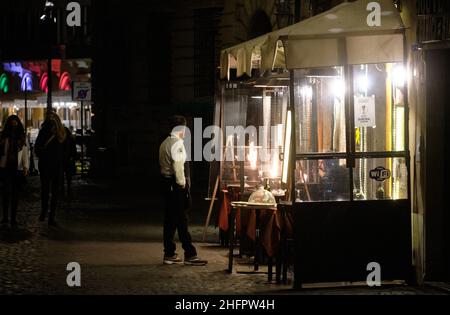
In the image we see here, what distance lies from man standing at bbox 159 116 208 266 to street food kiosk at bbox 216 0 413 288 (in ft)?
6.46

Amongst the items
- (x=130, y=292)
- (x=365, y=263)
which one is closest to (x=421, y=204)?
(x=365, y=263)

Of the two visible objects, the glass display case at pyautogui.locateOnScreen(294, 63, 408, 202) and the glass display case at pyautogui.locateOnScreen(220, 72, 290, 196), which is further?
the glass display case at pyautogui.locateOnScreen(220, 72, 290, 196)

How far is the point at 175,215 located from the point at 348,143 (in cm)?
318

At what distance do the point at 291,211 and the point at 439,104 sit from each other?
2.21 metres

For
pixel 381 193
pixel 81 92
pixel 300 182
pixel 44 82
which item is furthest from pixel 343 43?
pixel 44 82

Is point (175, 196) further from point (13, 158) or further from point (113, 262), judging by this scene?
point (13, 158)

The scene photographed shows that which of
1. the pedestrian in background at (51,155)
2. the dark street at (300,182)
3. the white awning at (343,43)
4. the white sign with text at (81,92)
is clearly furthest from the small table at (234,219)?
the white sign with text at (81,92)

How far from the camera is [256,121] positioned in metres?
16.5

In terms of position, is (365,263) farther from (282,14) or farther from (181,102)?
(181,102)

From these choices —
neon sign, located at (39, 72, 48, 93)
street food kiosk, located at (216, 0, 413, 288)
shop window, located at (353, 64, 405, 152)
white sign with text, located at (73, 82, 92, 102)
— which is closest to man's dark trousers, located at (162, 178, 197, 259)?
street food kiosk, located at (216, 0, 413, 288)

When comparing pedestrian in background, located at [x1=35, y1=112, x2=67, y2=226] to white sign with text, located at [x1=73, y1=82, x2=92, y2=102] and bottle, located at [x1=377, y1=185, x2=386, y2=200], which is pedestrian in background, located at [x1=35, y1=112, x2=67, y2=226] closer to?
bottle, located at [x1=377, y1=185, x2=386, y2=200]

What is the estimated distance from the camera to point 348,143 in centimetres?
1232

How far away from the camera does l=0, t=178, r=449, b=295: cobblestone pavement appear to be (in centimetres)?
1212
